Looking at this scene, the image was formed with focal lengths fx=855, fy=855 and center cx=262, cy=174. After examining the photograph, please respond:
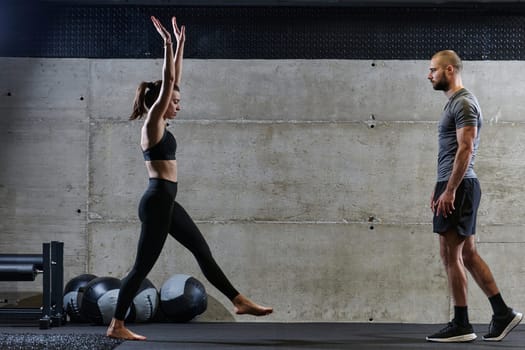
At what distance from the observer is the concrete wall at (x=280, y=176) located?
643cm

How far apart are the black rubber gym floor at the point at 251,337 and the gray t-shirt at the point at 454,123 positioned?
1.03m

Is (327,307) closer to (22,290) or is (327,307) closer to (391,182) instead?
(391,182)

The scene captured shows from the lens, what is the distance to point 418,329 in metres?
5.87

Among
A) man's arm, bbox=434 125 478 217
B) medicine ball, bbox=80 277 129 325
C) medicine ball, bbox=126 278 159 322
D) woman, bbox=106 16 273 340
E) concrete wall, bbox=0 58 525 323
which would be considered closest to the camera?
woman, bbox=106 16 273 340

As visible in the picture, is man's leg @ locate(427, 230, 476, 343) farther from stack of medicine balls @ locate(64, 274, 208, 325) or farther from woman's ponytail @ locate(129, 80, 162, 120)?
woman's ponytail @ locate(129, 80, 162, 120)

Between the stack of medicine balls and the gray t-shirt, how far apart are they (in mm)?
1972

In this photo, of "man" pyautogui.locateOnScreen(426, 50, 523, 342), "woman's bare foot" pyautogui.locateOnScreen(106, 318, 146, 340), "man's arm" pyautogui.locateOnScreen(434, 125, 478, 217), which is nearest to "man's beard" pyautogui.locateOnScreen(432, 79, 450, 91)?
"man" pyautogui.locateOnScreen(426, 50, 523, 342)

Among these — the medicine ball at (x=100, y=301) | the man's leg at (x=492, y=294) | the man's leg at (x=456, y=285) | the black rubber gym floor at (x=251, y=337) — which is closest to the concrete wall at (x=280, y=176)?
the black rubber gym floor at (x=251, y=337)

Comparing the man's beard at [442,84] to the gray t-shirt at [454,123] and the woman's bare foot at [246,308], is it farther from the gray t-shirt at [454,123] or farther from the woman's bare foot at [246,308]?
the woman's bare foot at [246,308]

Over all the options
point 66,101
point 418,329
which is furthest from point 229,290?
point 66,101

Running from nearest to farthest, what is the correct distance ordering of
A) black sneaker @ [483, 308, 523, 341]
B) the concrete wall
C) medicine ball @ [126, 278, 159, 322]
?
1. black sneaker @ [483, 308, 523, 341]
2. medicine ball @ [126, 278, 159, 322]
3. the concrete wall

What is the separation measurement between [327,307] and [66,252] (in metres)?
2.02

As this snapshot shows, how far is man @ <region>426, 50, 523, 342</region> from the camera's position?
4895mm

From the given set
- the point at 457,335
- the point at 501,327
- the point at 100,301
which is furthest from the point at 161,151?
the point at 501,327
